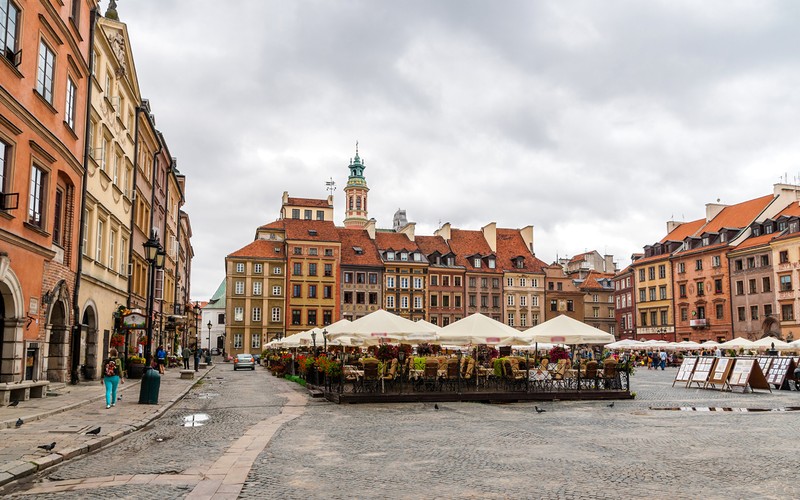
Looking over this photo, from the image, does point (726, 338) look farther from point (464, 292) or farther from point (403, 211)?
point (403, 211)

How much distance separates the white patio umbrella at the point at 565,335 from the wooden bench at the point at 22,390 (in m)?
14.2

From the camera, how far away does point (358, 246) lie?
272ft

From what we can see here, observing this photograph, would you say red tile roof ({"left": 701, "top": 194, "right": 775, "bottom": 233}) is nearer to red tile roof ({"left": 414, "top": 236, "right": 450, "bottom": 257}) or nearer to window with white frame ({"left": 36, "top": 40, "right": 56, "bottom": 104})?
red tile roof ({"left": 414, "top": 236, "right": 450, "bottom": 257})

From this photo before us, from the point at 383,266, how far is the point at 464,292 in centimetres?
1013

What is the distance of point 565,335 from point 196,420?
40.1 feet

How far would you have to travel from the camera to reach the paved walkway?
33.5ft

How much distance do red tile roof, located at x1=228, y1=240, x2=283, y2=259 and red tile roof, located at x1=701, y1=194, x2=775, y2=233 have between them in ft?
148

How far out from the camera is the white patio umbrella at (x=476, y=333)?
23.7m

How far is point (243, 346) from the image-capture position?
77.8 metres

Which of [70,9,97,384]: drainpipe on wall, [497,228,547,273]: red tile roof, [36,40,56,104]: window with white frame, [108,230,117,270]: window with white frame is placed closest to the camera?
[36,40,56,104]: window with white frame

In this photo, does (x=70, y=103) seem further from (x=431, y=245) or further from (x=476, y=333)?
(x=431, y=245)

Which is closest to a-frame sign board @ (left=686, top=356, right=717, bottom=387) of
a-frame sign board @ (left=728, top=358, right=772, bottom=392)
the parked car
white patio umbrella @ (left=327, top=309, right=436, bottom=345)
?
a-frame sign board @ (left=728, top=358, right=772, bottom=392)

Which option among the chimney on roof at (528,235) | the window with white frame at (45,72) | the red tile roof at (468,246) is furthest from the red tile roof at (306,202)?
the window with white frame at (45,72)

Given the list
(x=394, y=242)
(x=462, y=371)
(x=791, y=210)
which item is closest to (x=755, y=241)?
(x=791, y=210)
